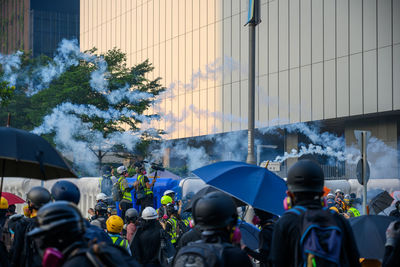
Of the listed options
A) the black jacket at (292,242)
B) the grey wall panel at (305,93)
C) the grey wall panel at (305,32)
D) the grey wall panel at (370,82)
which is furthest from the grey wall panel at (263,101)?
the black jacket at (292,242)

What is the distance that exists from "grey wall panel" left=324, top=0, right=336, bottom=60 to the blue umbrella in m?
25.7

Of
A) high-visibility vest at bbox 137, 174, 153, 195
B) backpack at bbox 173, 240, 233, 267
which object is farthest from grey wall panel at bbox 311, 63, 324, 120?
backpack at bbox 173, 240, 233, 267

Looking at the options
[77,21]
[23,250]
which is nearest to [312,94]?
[23,250]

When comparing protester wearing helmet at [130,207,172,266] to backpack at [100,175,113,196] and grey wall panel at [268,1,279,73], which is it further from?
grey wall panel at [268,1,279,73]

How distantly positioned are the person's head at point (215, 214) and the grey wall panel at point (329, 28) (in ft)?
94.3

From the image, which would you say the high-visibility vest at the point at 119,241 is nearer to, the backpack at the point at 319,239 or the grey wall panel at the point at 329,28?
the backpack at the point at 319,239

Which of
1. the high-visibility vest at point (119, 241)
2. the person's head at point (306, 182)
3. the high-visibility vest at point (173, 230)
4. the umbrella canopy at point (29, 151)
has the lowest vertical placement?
the high-visibility vest at point (173, 230)

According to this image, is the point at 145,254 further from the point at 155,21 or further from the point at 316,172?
the point at 155,21

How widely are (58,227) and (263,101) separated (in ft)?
107

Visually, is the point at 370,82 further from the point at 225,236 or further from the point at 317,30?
the point at 225,236

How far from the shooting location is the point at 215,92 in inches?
1524

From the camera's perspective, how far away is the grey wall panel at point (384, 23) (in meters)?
28.3

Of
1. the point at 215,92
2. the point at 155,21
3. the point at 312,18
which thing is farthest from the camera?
the point at 155,21

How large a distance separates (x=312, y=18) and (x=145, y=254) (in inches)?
1022
